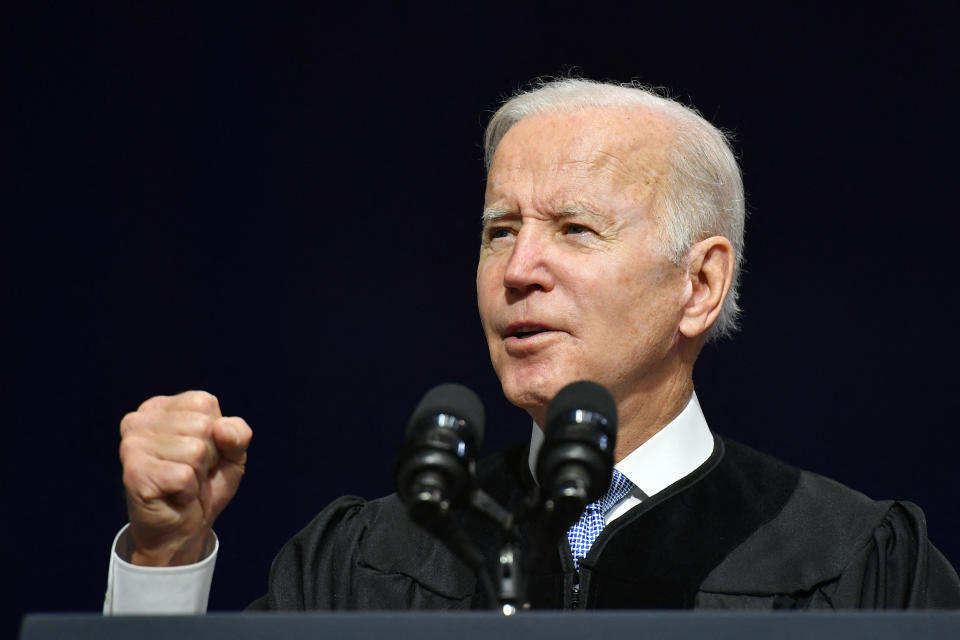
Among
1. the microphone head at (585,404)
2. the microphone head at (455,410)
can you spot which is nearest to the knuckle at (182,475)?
the microphone head at (455,410)

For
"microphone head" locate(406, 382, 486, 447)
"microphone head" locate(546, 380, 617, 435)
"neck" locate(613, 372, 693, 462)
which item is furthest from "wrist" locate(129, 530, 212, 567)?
"neck" locate(613, 372, 693, 462)

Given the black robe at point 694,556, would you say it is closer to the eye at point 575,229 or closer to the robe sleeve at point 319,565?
the robe sleeve at point 319,565

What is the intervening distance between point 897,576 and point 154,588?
1.16 metres

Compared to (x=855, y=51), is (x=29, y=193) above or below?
below

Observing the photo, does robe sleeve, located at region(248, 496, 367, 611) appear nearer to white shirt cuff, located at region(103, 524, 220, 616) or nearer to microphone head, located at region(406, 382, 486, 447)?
white shirt cuff, located at region(103, 524, 220, 616)

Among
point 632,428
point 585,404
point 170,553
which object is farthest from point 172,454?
point 632,428

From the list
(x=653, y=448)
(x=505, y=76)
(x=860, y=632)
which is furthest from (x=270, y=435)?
(x=860, y=632)

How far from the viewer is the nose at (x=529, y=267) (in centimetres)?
200

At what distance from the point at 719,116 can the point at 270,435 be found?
4.65ft

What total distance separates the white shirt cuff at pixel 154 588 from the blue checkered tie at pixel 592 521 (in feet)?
1.97

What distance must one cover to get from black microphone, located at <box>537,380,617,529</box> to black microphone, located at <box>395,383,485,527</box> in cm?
8

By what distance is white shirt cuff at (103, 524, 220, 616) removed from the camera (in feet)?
5.55

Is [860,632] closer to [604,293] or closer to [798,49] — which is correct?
[604,293]

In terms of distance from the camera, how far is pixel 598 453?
1.26 metres
